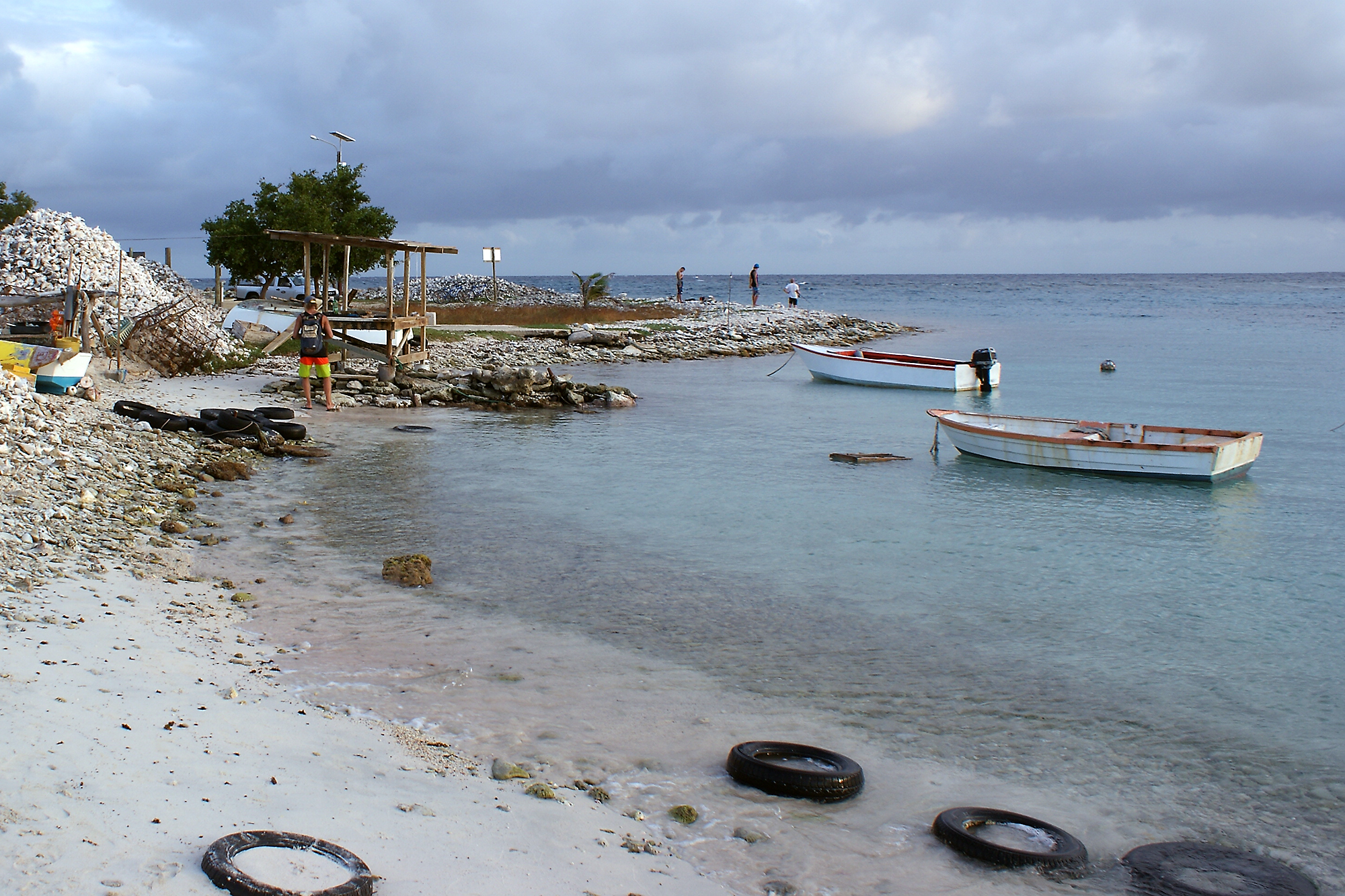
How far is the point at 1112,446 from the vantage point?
15.9 m

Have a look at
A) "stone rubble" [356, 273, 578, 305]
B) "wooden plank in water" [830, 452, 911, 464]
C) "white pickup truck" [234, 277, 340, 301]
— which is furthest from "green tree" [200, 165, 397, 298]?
"wooden plank in water" [830, 452, 911, 464]

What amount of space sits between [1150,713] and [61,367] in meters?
15.8

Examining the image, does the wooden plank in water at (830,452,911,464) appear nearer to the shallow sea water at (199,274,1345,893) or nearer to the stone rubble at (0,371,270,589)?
the shallow sea water at (199,274,1345,893)

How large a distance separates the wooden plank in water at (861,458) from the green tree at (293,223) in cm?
2326

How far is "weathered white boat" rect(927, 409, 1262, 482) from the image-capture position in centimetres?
1572

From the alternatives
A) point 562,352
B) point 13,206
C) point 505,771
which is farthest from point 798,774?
point 13,206

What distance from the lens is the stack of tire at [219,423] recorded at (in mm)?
14844

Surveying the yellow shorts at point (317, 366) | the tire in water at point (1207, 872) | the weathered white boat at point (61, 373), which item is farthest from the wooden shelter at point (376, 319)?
the tire in water at point (1207, 872)

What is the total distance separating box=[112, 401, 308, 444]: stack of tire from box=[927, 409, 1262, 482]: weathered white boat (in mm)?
11241

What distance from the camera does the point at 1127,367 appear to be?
36219mm

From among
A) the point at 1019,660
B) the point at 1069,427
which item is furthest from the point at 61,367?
the point at 1069,427

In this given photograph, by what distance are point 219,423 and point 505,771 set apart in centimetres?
1147

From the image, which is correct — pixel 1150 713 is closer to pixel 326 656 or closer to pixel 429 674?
pixel 429 674

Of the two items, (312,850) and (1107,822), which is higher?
(312,850)
